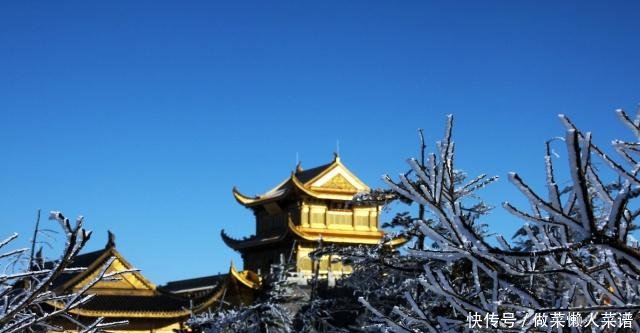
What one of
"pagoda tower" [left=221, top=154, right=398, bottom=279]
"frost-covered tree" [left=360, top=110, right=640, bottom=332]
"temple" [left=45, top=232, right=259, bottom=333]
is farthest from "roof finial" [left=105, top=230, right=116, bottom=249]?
"frost-covered tree" [left=360, top=110, right=640, bottom=332]

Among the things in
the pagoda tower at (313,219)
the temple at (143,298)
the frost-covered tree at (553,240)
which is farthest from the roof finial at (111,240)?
the frost-covered tree at (553,240)

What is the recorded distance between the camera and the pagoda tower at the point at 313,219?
33.2m

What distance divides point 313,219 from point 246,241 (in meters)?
4.24

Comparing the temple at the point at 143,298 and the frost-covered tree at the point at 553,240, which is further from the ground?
the temple at the point at 143,298

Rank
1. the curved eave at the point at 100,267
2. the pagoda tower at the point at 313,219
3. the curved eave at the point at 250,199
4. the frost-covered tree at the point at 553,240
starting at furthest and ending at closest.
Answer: the curved eave at the point at 250,199 < the pagoda tower at the point at 313,219 < the curved eave at the point at 100,267 < the frost-covered tree at the point at 553,240

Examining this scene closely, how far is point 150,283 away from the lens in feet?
92.8

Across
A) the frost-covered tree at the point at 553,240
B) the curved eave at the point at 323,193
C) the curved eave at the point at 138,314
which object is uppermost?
the curved eave at the point at 323,193

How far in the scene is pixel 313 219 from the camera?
1351 inches

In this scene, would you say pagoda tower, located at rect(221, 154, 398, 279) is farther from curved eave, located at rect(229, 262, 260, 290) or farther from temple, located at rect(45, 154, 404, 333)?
curved eave, located at rect(229, 262, 260, 290)

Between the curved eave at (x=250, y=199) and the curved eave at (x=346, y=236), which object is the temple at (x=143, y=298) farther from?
the curved eave at (x=250, y=199)

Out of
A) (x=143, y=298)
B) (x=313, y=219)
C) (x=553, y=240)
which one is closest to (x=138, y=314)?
(x=143, y=298)

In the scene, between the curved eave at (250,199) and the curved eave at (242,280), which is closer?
the curved eave at (242,280)

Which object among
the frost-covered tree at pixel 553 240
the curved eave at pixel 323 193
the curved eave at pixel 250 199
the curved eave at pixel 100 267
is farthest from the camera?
the curved eave at pixel 250 199

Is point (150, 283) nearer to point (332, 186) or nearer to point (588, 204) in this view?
point (332, 186)
